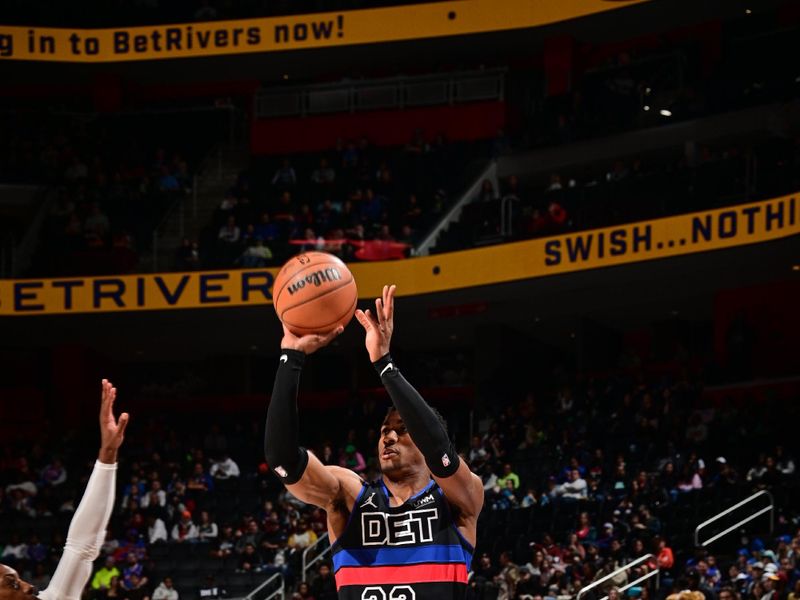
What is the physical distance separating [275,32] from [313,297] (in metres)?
29.9

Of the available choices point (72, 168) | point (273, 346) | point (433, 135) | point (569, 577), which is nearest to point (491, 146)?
point (433, 135)

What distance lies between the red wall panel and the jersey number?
30152 millimetres

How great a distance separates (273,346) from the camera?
119 feet

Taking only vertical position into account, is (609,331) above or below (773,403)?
above

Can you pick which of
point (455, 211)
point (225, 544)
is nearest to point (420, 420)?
point (225, 544)

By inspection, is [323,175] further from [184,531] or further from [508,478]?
[508,478]

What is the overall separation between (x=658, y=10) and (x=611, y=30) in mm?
1840

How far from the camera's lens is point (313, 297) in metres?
6.91

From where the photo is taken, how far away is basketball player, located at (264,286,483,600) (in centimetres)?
649

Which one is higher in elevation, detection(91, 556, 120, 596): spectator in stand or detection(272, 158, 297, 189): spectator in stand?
detection(272, 158, 297, 189): spectator in stand

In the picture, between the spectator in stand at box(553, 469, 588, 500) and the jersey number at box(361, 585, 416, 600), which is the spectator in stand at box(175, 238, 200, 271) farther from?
the jersey number at box(361, 585, 416, 600)

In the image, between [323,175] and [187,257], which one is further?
Result: [323,175]

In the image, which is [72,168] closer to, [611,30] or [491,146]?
[491,146]

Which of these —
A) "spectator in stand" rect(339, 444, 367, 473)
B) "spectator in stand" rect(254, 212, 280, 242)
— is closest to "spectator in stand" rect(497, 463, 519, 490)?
"spectator in stand" rect(339, 444, 367, 473)
